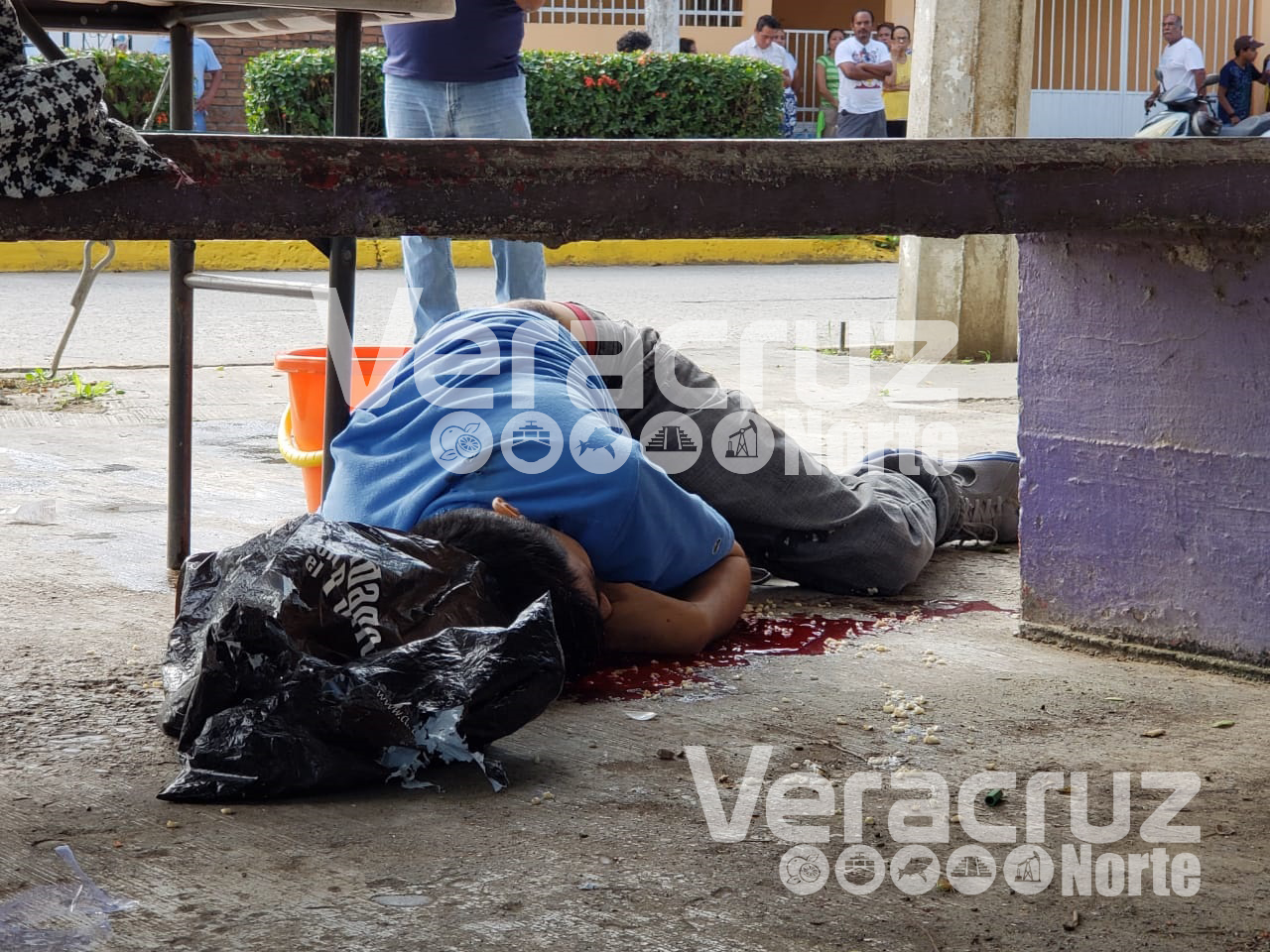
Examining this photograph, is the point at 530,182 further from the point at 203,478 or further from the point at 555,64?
the point at 555,64

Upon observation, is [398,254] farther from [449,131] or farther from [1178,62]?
[1178,62]

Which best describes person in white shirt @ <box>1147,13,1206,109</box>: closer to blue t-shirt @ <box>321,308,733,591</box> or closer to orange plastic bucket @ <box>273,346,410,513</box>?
orange plastic bucket @ <box>273,346,410,513</box>

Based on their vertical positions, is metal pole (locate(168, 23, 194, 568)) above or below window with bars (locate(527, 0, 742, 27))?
below

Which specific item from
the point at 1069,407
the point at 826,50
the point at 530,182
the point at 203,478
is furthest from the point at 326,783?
the point at 826,50

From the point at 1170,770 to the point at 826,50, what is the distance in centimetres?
1708

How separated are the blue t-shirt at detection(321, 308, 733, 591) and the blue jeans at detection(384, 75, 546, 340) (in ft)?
6.08

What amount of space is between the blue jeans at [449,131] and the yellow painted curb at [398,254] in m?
3.75

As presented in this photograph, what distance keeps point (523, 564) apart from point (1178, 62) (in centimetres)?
1648

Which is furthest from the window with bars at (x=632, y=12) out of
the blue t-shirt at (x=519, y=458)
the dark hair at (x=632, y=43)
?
the blue t-shirt at (x=519, y=458)

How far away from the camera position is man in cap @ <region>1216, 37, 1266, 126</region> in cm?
1688

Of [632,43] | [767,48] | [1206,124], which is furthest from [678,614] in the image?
[767,48]

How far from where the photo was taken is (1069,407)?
2730 millimetres
